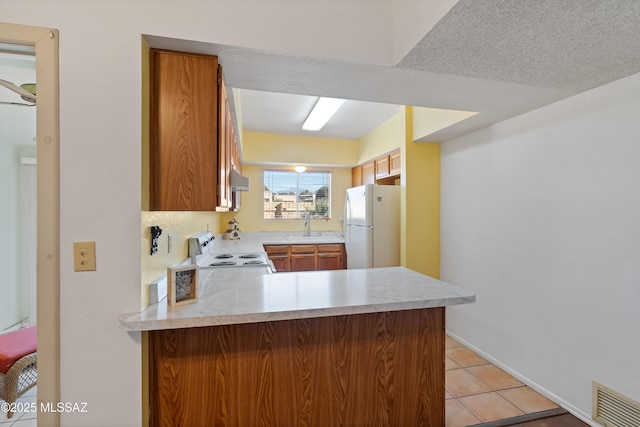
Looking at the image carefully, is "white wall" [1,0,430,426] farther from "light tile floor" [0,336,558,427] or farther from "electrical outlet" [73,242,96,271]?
"light tile floor" [0,336,558,427]

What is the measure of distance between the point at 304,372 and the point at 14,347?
6.28 feet

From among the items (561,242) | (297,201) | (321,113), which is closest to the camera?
(561,242)

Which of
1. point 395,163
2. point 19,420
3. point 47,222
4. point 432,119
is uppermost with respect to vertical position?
point 432,119

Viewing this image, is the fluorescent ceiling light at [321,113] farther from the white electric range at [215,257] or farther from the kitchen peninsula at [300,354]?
the kitchen peninsula at [300,354]

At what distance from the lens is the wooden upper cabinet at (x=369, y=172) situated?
4242 mm

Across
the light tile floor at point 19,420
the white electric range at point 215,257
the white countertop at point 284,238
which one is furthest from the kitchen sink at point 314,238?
the light tile floor at point 19,420

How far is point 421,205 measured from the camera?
3.20 meters

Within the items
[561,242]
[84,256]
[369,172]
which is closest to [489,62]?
[561,242]

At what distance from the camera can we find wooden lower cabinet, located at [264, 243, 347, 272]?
427 centimetres

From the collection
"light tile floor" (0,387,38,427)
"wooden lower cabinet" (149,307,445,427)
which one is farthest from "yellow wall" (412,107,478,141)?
"light tile floor" (0,387,38,427)

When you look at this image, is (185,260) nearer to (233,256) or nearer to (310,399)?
(233,256)

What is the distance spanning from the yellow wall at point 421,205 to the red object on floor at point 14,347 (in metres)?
3.17

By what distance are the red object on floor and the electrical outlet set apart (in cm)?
123

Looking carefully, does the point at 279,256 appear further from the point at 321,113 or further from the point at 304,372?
the point at 304,372
